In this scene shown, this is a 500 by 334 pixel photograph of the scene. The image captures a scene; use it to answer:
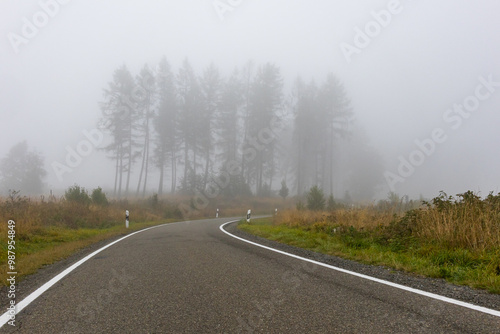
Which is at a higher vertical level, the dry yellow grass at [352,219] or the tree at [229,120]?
the tree at [229,120]

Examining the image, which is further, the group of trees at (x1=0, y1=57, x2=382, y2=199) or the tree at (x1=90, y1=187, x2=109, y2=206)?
the group of trees at (x1=0, y1=57, x2=382, y2=199)

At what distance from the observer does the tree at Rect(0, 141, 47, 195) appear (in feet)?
131

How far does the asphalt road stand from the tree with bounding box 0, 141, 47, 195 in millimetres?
42831

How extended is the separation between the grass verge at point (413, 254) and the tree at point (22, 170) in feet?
138

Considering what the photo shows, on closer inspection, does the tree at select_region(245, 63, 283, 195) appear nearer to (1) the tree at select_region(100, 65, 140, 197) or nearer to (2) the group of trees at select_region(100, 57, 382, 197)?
(2) the group of trees at select_region(100, 57, 382, 197)

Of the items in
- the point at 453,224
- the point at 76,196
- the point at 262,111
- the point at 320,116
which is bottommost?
the point at 453,224

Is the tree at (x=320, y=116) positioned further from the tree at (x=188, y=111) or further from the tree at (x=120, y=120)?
the tree at (x=120, y=120)

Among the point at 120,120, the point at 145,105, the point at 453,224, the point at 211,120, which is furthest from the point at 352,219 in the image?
the point at 211,120

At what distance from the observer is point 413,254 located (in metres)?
6.71

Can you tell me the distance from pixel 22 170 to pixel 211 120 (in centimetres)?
2841

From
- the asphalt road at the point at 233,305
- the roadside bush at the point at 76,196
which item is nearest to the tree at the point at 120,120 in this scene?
the roadside bush at the point at 76,196

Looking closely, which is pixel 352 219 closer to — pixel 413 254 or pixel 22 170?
pixel 413 254

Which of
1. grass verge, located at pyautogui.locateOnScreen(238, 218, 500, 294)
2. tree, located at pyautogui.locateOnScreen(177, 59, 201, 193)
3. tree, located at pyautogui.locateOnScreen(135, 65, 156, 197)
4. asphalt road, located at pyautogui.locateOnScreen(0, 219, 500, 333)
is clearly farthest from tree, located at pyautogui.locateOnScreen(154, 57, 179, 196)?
asphalt road, located at pyautogui.locateOnScreen(0, 219, 500, 333)

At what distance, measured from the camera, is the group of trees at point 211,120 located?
1451 inches
